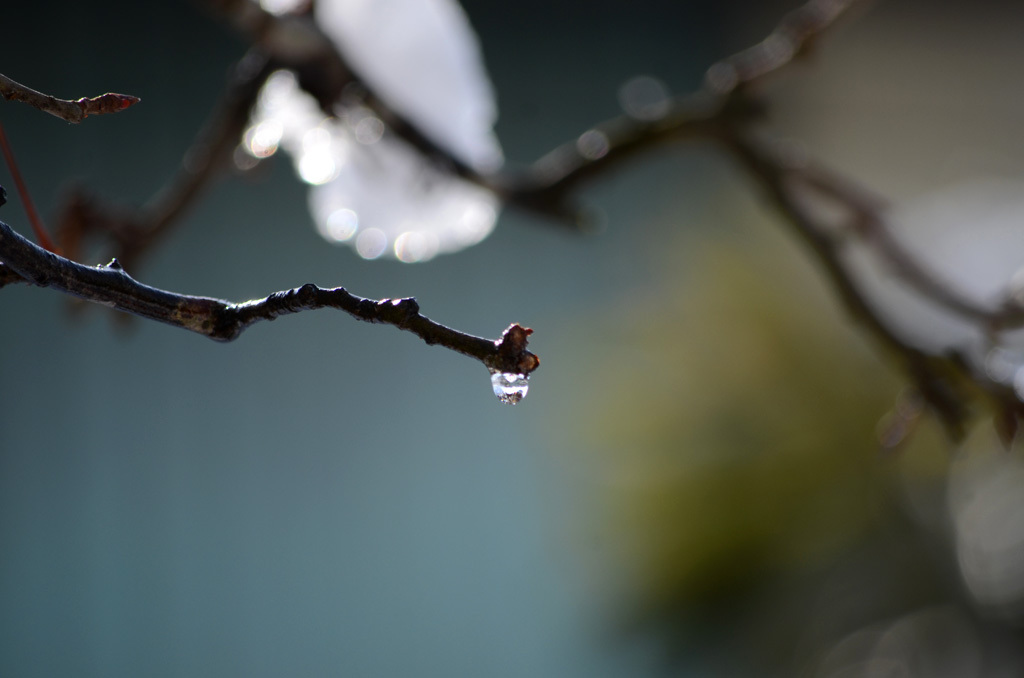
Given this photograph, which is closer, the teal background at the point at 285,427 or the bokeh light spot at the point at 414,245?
the bokeh light spot at the point at 414,245

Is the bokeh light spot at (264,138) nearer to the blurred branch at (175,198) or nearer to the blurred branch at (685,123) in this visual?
the blurred branch at (175,198)

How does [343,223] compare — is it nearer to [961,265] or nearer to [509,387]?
[509,387]

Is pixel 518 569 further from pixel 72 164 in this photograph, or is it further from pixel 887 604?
pixel 72 164

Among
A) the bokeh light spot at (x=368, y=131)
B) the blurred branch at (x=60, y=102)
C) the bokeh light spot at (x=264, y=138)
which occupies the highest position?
the bokeh light spot at (x=264, y=138)

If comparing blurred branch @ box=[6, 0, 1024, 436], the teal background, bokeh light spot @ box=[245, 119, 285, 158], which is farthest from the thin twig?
the teal background

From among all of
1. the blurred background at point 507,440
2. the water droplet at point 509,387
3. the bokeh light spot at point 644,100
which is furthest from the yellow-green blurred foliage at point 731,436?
the water droplet at point 509,387

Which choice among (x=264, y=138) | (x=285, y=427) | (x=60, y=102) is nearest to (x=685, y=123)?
(x=264, y=138)
